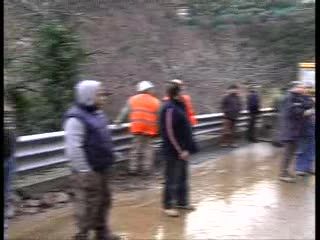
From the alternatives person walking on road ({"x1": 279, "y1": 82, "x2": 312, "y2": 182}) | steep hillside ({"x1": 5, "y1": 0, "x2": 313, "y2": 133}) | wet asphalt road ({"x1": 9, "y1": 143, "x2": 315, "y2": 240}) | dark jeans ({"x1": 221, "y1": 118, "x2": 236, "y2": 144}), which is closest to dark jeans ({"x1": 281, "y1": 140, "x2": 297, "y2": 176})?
person walking on road ({"x1": 279, "y1": 82, "x2": 312, "y2": 182})

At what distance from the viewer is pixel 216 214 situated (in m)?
7.21

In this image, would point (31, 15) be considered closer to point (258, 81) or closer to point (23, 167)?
point (23, 167)

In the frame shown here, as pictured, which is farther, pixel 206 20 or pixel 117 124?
pixel 206 20

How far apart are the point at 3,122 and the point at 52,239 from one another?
1.43m

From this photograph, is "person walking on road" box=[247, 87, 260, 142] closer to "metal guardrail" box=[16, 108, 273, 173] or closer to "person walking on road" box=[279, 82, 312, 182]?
"person walking on road" box=[279, 82, 312, 182]

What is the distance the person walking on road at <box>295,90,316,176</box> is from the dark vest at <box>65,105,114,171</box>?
4.72 meters

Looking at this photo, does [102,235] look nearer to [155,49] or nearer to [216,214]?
[216,214]

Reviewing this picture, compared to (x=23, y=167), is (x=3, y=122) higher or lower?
higher

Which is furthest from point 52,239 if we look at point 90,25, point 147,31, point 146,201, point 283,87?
point 283,87

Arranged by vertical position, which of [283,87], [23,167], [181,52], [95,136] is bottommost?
[283,87]

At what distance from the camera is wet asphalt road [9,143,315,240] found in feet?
21.0

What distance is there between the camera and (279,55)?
25500 mm

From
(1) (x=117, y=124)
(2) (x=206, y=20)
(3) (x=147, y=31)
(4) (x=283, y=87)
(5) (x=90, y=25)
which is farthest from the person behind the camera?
(2) (x=206, y=20)

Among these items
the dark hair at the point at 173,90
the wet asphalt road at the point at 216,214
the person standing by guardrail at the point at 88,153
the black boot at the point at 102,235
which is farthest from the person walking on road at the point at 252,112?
the person standing by guardrail at the point at 88,153
